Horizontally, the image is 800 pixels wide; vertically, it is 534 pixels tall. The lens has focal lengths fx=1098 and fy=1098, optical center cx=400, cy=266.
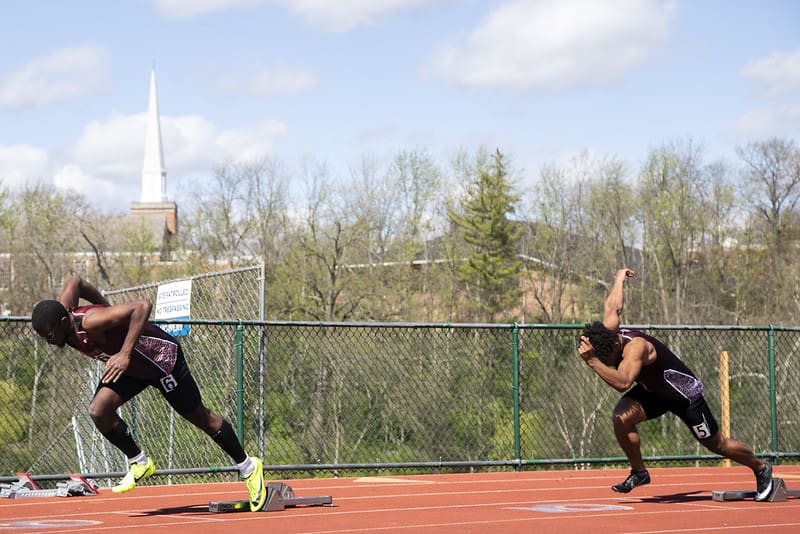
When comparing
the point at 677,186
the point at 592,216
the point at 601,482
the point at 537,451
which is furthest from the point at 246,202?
the point at 601,482

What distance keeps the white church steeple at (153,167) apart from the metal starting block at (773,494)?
136 meters

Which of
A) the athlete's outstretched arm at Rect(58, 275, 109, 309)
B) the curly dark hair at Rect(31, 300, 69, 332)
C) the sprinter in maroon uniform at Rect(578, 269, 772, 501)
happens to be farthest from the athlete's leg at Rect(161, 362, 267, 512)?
the sprinter in maroon uniform at Rect(578, 269, 772, 501)

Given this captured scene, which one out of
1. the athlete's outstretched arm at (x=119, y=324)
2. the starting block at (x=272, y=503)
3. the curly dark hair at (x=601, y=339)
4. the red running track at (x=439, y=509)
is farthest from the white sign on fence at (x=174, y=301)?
the curly dark hair at (x=601, y=339)

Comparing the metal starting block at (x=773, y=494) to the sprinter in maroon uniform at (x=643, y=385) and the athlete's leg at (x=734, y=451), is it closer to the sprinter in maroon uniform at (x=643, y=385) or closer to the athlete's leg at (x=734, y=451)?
the sprinter in maroon uniform at (x=643, y=385)

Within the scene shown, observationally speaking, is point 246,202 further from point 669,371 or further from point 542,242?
point 669,371

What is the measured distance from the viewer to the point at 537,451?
87.2 ft

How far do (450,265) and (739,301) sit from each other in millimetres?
15184

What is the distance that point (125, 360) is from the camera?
7.66 m

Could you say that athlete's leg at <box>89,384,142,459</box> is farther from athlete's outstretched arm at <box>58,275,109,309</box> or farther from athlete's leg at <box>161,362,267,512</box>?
athlete's outstretched arm at <box>58,275,109,309</box>

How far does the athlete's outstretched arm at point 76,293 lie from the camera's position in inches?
311

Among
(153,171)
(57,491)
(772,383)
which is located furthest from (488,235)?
(153,171)

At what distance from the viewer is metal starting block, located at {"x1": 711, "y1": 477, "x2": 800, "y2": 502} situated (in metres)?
9.07

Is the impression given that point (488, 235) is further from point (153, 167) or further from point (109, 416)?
point (153, 167)

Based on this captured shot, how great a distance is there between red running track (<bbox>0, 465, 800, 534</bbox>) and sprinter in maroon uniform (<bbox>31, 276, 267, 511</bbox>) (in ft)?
1.59
